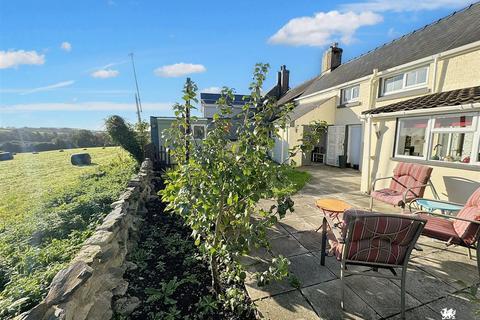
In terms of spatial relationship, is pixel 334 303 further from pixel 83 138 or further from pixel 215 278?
pixel 83 138

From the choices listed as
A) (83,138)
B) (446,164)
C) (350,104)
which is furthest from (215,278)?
(83,138)

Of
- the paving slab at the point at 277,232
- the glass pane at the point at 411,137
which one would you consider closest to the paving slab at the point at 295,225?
the paving slab at the point at 277,232

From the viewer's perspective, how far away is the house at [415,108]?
16.3 feet

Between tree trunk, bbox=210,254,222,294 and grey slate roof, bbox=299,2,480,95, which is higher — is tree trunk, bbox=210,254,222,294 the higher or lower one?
the lower one

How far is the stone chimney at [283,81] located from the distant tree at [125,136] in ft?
53.5

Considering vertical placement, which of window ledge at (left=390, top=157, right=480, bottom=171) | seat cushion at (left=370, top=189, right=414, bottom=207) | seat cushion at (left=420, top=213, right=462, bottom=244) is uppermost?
window ledge at (left=390, top=157, right=480, bottom=171)

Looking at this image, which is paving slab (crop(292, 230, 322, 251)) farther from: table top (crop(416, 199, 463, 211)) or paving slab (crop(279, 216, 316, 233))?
table top (crop(416, 199, 463, 211))

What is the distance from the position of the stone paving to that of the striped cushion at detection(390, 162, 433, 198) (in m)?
1.49

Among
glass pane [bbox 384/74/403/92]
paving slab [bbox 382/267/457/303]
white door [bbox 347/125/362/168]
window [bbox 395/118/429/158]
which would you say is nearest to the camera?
paving slab [bbox 382/267/457/303]

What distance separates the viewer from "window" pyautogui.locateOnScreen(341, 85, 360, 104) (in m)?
11.5

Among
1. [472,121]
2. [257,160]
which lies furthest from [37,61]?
[472,121]

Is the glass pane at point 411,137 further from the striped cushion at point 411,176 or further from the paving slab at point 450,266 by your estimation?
the paving slab at point 450,266

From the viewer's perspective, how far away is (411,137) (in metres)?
6.05

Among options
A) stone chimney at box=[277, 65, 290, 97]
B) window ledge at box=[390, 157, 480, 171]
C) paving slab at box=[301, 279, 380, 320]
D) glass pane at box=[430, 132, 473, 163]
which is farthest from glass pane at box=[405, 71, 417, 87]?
stone chimney at box=[277, 65, 290, 97]
